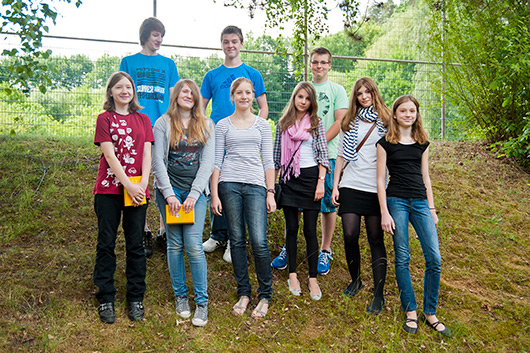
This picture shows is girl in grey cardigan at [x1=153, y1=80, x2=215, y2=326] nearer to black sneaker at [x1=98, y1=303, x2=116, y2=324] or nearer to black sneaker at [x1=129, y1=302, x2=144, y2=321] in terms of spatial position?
black sneaker at [x1=129, y1=302, x2=144, y2=321]

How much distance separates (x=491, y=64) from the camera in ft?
23.3

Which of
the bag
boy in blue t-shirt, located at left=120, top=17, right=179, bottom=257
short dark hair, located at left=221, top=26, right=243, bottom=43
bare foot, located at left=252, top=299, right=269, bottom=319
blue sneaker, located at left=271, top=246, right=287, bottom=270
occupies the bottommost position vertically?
bare foot, located at left=252, top=299, right=269, bottom=319

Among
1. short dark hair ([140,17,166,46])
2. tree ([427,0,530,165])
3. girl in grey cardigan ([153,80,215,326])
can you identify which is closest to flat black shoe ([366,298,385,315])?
girl in grey cardigan ([153,80,215,326])

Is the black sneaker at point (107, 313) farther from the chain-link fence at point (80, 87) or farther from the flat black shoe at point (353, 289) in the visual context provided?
the chain-link fence at point (80, 87)

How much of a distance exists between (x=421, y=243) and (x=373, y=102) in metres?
1.22

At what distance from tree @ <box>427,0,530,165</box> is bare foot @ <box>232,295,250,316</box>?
5.38m

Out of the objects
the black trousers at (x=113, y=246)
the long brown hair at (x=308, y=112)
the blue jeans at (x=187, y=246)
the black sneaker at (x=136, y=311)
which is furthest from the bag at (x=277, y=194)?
the black sneaker at (x=136, y=311)

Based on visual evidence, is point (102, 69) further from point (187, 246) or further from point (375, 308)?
point (375, 308)

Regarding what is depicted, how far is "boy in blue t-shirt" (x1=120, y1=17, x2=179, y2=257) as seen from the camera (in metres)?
4.04

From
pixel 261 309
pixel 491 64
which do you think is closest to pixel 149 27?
pixel 261 309

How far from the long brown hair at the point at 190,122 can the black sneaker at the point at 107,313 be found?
4.27 ft

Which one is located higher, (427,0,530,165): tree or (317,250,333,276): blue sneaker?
(427,0,530,165): tree

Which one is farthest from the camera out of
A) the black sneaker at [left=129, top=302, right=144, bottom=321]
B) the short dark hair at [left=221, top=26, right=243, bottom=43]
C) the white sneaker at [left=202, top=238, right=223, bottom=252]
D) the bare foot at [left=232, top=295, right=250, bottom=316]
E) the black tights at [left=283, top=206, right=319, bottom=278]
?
the white sneaker at [left=202, top=238, right=223, bottom=252]

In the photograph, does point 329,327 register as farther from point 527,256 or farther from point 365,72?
point 365,72
